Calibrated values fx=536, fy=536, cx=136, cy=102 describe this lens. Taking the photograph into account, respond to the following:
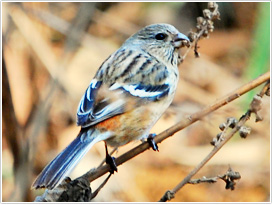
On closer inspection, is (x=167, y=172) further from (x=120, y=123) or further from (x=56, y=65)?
(x=120, y=123)

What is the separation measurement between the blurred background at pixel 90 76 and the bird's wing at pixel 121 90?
802 millimetres

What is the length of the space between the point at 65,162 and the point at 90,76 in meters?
3.08

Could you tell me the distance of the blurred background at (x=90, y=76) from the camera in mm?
4062

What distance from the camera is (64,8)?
555cm

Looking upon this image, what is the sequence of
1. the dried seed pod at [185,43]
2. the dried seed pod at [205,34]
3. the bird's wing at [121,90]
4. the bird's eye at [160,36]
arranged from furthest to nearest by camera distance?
the bird's eye at [160,36] < the dried seed pod at [185,43] < the bird's wing at [121,90] < the dried seed pod at [205,34]

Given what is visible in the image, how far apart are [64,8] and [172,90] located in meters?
2.69

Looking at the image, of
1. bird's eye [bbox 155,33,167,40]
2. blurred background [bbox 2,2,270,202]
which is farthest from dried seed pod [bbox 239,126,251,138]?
blurred background [bbox 2,2,270,202]


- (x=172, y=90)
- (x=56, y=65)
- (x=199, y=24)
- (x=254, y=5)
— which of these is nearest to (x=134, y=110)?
(x=172, y=90)

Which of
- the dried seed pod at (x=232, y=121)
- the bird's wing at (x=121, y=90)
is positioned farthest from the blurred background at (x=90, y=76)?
the dried seed pod at (x=232, y=121)

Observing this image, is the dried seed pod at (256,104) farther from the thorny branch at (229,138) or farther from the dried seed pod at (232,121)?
the dried seed pod at (232,121)

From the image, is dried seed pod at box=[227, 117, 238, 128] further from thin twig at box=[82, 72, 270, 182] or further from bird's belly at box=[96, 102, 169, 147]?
bird's belly at box=[96, 102, 169, 147]

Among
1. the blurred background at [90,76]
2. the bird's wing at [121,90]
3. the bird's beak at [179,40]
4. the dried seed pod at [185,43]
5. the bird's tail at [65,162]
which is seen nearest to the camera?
the bird's tail at [65,162]

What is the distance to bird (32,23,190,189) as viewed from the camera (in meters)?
2.85

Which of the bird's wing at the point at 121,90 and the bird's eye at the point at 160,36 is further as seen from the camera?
the bird's eye at the point at 160,36
